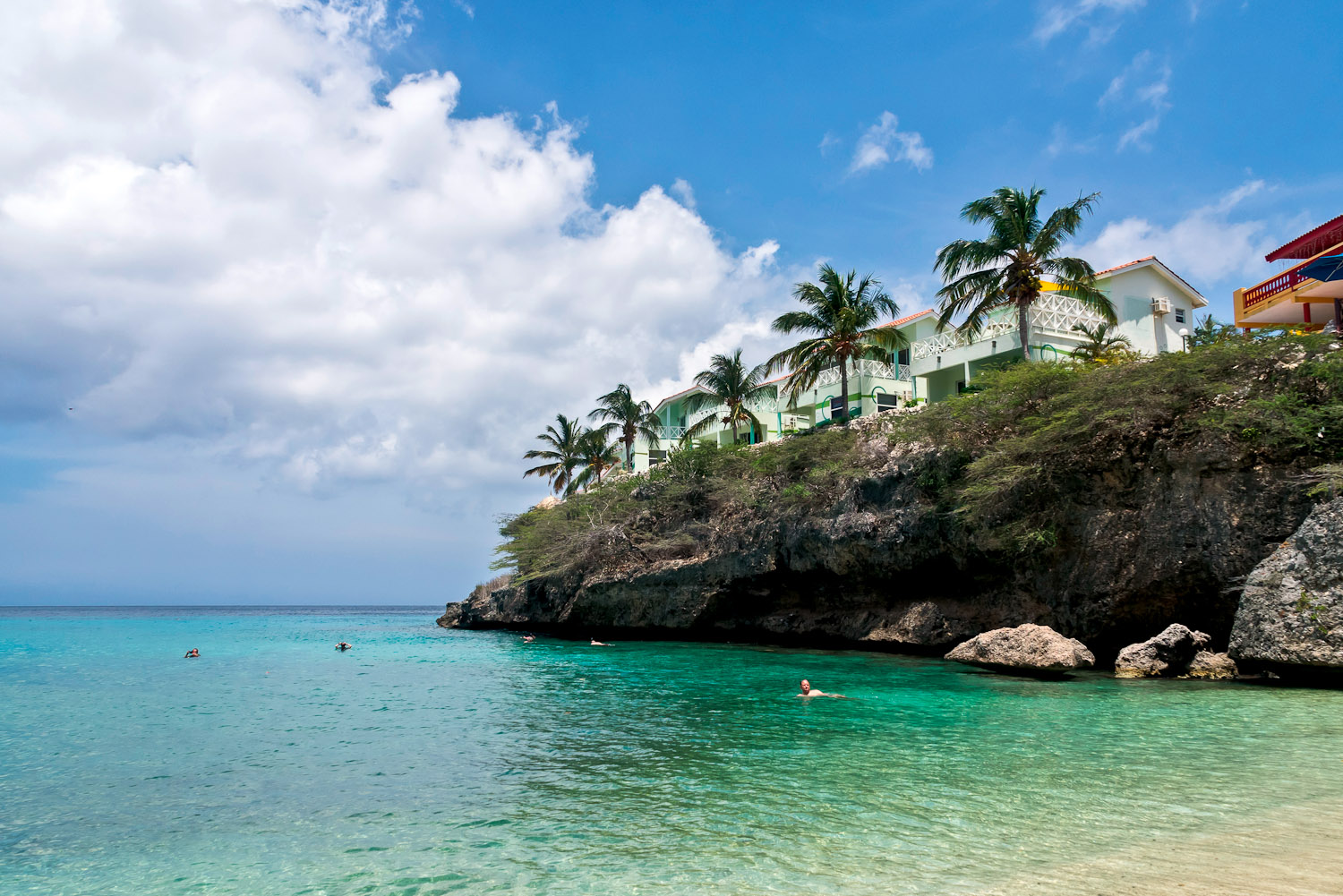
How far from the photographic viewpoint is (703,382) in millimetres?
38500

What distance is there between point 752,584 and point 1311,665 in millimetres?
17237

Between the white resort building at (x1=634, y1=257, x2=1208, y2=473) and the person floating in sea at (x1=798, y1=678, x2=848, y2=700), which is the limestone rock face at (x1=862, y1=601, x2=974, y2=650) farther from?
the person floating in sea at (x1=798, y1=678, x2=848, y2=700)

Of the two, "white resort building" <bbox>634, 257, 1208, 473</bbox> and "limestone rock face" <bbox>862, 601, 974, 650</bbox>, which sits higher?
"white resort building" <bbox>634, 257, 1208, 473</bbox>

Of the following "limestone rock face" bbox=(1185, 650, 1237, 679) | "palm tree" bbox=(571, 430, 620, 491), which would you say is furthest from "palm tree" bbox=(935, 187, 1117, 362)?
"palm tree" bbox=(571, 430, 620, 491)

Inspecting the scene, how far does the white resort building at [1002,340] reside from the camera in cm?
2900

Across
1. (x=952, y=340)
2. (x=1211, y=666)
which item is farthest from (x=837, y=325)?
(x=1211, y=666)

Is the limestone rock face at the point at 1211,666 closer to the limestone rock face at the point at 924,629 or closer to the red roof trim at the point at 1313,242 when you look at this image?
the limestone rock face at the point at 924,629

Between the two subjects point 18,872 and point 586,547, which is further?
point 586,547

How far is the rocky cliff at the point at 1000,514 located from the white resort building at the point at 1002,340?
449cm

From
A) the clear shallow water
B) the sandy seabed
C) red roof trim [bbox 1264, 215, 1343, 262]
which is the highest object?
red roof trim [bbox 1264, 215, 1343, 262]

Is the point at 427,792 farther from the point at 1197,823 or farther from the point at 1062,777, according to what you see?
the point at 1197,823

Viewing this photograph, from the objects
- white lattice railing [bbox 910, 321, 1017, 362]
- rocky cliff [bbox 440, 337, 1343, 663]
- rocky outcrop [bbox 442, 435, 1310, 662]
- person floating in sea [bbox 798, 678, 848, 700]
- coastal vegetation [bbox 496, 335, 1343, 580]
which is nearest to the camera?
person floating in sea [bbox 798, 678, 848, 700]

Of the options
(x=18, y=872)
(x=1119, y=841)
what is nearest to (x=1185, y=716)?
(x=1119, y=841)

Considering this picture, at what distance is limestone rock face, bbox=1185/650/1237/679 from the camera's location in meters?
16.1
